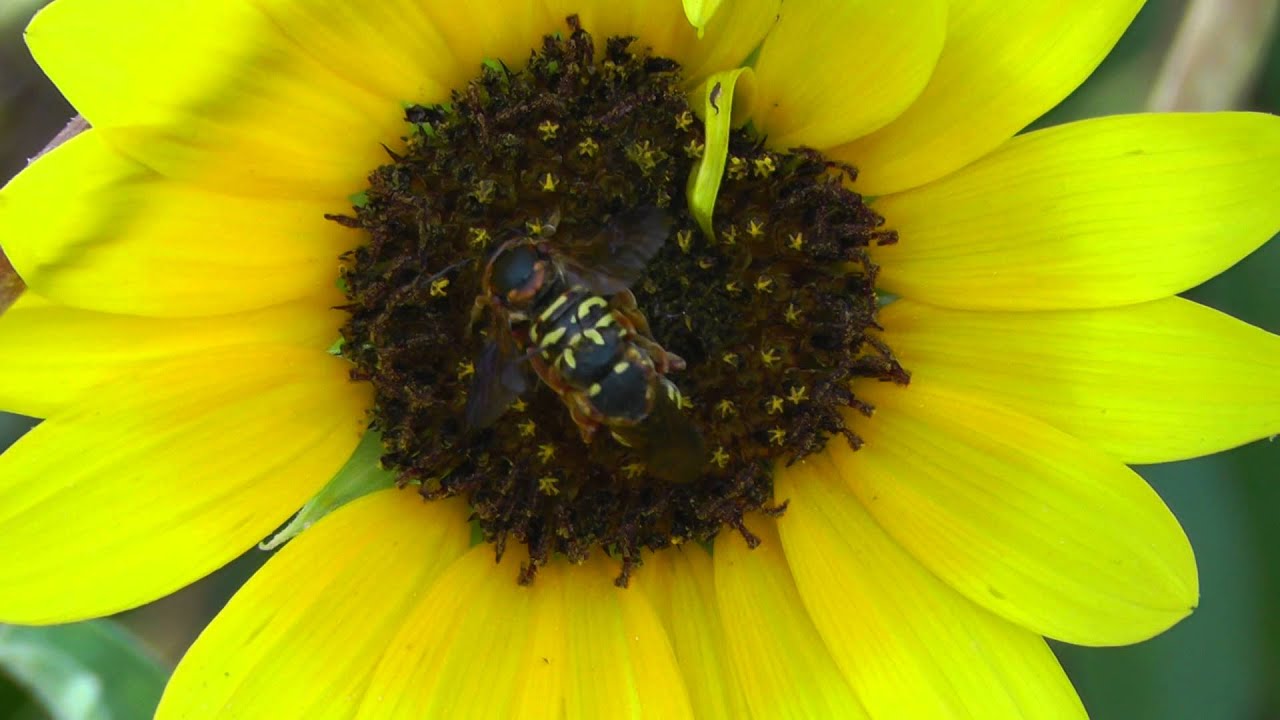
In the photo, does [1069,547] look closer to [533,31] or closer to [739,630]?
[739,630]

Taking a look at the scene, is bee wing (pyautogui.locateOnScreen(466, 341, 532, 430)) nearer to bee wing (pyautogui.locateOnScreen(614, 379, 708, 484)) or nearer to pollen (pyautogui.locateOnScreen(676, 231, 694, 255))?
bee wing (pyautogui.locateOnScreen(614, 379, 708, 484))

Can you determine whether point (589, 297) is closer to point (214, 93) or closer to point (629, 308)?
point (629, 308)

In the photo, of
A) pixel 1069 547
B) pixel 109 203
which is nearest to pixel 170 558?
pixel 109 203

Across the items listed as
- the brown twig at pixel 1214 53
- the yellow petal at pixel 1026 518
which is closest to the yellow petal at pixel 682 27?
the yellow petal at pixel 1026 518

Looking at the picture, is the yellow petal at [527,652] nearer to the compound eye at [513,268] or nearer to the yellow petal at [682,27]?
the compound eye at [513,268]

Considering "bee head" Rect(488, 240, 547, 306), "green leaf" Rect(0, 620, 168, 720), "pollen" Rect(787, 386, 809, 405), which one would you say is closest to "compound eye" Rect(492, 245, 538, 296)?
"bee head" Rect(488, 240, 547, 306)

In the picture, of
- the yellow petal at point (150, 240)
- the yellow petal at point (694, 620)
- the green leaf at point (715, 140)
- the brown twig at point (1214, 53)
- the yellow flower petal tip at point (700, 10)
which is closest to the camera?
the yellow flower petal tip at point (700, 10)
